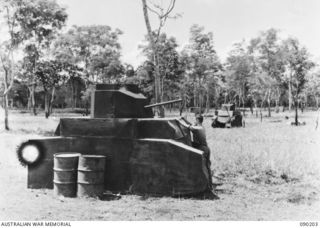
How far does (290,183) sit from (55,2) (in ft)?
60.1

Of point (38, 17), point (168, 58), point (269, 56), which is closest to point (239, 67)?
point (269, 56)

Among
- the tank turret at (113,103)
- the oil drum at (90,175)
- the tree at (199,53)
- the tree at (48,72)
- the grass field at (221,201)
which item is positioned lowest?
the grass field at (221,201)

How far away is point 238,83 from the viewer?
158 feet

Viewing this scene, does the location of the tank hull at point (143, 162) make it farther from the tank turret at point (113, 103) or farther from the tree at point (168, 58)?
the tree at point (168, 58)

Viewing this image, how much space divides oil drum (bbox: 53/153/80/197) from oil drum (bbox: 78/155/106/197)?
139mm

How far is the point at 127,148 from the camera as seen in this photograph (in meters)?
7.14

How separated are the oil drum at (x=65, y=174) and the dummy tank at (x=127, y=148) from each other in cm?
40

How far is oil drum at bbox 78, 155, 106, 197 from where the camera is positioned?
6.84 meters

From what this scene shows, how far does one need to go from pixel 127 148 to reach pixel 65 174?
1.15m

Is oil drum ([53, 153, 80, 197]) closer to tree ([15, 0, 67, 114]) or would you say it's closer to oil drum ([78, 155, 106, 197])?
oil drum ([78, 155, 106, 197])

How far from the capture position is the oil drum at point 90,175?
684 cm

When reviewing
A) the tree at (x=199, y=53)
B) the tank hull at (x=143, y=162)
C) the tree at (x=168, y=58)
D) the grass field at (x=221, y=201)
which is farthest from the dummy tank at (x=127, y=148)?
the tree at (x=199, y=53)

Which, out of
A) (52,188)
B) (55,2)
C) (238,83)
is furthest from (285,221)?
(238,83)

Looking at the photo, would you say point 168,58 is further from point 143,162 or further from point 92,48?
point 143,162
